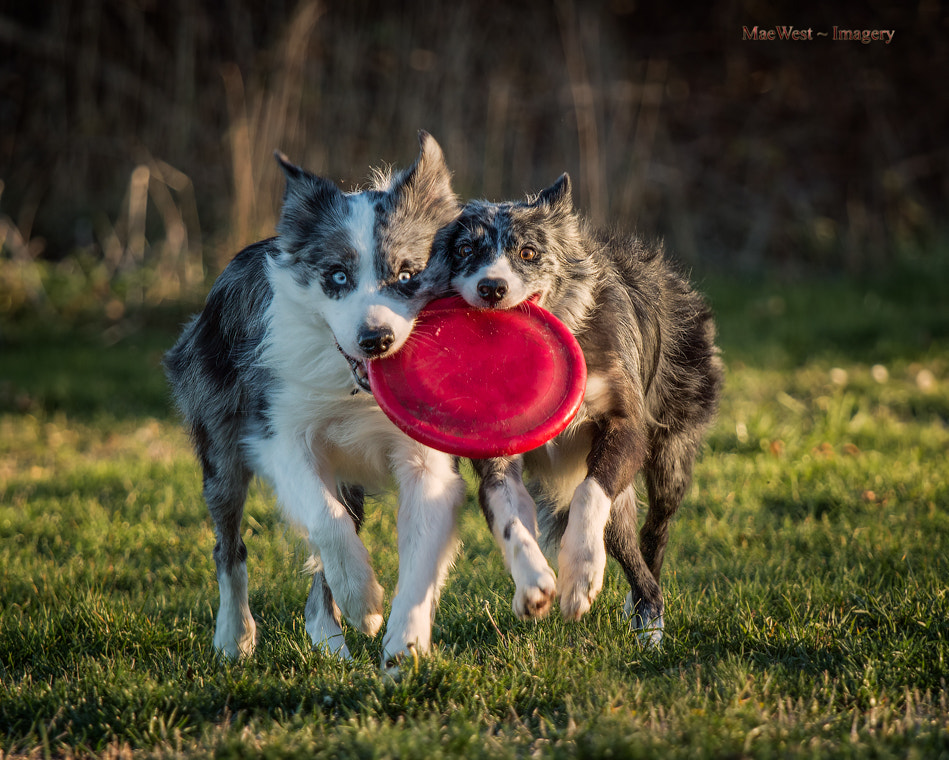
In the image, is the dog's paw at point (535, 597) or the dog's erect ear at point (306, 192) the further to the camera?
the dog's erect ear at point (306, 192)

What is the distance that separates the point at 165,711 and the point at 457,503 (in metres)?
1.08

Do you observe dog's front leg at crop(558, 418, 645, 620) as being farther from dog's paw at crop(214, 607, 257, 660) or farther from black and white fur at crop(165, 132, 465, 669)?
dog's paw at crop(214, 607, 257, 660)

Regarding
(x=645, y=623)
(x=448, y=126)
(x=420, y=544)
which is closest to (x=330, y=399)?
(x=420, y=544)

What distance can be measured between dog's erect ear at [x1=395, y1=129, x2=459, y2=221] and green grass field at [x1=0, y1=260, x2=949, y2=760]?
1422 millimetres

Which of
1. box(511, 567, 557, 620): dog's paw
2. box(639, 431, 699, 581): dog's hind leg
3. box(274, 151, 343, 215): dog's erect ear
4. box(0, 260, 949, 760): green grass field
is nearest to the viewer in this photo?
box(0, 260, 949, 760): green grass field

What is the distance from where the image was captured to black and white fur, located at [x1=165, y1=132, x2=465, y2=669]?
3096 millimetres

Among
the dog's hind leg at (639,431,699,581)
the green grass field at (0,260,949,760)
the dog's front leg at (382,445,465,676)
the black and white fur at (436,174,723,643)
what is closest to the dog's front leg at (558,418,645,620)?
the black and white fur at (436,174,723,643)

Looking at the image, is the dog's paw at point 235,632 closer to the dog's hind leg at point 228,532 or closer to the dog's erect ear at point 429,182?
the dog's hind leg at point 228,532

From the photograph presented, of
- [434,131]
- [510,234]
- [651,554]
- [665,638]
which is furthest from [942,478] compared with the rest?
[434,131]

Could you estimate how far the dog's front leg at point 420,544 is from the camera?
9.93 ft

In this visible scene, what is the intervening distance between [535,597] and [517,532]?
23 centimetres

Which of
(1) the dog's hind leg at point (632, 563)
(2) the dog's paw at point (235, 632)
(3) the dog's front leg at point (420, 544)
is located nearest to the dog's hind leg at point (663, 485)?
(1) the dog's hind leg at point (632, 563)

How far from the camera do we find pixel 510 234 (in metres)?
3.33

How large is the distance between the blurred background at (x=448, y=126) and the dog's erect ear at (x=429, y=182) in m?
5.49
